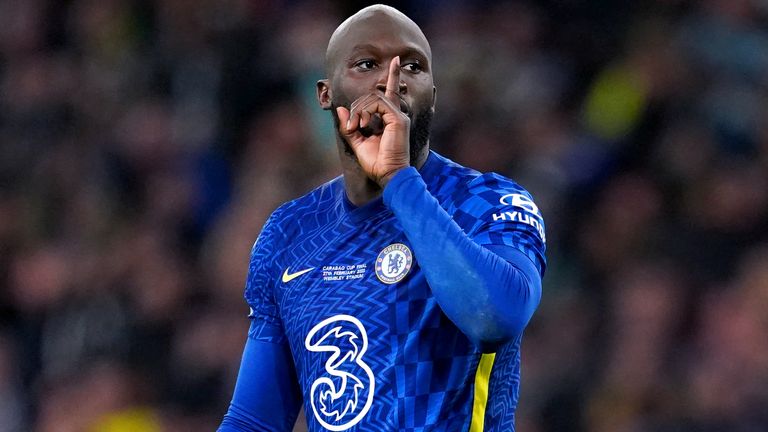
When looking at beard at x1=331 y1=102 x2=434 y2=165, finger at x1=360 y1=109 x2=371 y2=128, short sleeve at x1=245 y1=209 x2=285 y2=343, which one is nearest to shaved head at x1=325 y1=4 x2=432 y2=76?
beard at x1=331 y1=102 x2=434 y2=165

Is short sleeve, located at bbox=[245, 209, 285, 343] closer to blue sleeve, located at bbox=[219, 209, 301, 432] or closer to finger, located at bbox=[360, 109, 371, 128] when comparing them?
blue sleeve, located at bbox=[219, 209, 301, 432]

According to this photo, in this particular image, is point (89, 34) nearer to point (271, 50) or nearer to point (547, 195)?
point (271, 50)

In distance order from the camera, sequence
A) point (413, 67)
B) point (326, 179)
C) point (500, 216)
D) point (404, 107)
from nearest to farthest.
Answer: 1. point (500, 216)
2. point (404, 107)
3. point (413, 67)
4. point (326, 179)

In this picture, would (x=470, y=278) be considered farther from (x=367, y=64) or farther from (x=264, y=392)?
(x=264, y=392)

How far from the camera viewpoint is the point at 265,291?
144 inches

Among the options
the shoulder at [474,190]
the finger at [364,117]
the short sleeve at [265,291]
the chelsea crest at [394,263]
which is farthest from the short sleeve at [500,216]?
the short sleeve at [265,291]

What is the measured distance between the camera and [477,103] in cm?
829

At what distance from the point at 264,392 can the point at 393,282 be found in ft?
1.90

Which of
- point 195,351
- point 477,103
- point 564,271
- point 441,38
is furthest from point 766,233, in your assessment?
point 195,351

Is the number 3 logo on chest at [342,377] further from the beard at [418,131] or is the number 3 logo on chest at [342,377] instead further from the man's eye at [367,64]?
the man's eye at [367,64]

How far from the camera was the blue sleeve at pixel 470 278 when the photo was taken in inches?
116

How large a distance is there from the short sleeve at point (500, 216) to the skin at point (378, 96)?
208mm

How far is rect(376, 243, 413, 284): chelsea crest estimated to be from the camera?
130 inches

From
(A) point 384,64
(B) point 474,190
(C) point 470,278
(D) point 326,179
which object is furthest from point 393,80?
(D) point 326,179
